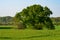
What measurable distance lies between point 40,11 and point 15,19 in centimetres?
881

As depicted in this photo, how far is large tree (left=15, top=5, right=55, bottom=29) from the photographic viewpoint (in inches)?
2660

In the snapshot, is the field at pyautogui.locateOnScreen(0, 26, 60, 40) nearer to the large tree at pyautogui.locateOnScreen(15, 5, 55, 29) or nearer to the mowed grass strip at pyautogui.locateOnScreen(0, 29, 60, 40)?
the mowed grass strip at pyautogui.locateOnScreen(0, 29, 60, 40)

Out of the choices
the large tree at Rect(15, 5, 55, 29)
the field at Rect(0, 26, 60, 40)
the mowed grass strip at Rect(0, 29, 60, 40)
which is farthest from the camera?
the large tree at Rect(15, 5, 55, 29)

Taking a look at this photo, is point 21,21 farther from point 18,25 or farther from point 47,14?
point 47,14

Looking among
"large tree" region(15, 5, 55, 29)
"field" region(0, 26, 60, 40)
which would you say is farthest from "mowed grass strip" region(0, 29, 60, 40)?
"large tree" region(15, 5, 55, 29)

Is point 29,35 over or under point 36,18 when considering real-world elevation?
under

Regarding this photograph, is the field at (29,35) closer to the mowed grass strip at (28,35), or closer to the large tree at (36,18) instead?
the mowed grass strip at (28,35)

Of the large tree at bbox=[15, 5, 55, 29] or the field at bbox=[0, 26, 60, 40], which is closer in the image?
the field at bbox=[0, 26, 60, 40]

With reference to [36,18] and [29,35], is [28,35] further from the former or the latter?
[36,18]

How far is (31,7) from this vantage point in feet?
230

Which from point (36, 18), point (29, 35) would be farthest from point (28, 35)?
point (36, 18)

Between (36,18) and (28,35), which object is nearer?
(28,35)

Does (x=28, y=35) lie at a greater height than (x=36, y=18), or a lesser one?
lesser

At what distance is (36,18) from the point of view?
222 ft
